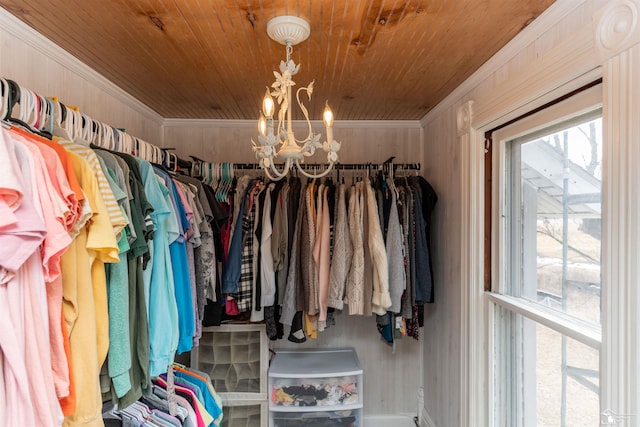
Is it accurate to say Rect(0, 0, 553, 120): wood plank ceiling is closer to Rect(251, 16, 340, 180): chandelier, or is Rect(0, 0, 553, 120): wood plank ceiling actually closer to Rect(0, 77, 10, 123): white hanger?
Rect(251, 16, 340, 180): chandelier

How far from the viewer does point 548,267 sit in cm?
135

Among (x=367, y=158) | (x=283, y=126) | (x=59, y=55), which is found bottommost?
(x=283, y=126)

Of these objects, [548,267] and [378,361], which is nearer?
[548,267]

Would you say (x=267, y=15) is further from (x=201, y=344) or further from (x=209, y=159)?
(x=201, y=344)

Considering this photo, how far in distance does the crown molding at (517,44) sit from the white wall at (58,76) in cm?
188

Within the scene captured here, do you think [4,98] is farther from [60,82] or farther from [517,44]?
[517,44]

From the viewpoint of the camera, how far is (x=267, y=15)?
1226 mm

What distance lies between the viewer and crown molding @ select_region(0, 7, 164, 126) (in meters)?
1.27

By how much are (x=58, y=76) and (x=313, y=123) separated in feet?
5.10

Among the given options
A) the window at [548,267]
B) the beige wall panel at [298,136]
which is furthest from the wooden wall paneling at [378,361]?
the beige wall panel at [298,136]

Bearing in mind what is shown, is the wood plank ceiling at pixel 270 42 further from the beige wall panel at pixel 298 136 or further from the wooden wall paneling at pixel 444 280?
the beige wall panel at pixel 298 136

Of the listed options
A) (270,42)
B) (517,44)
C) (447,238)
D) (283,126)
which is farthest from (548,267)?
(270,42)

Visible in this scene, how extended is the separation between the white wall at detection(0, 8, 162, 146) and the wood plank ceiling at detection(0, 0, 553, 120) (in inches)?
1.7

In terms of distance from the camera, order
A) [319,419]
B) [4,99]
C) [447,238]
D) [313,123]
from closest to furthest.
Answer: [4,99] → [447,238] → [319,419] → [313,123]
